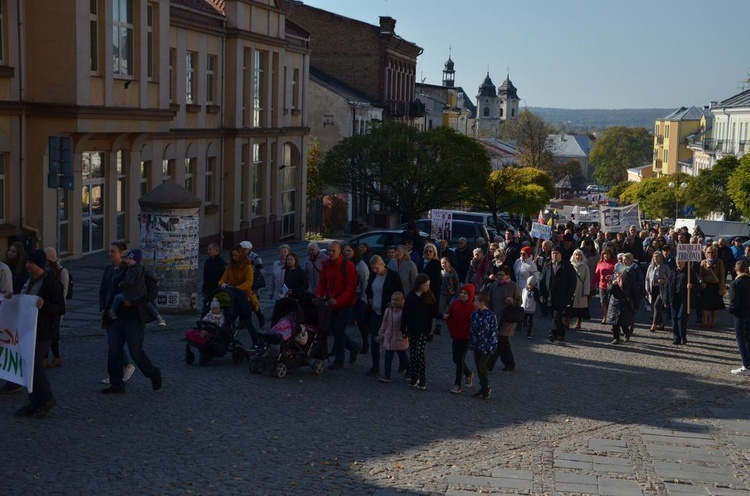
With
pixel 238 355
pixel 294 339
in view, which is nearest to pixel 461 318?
pixel 294 339

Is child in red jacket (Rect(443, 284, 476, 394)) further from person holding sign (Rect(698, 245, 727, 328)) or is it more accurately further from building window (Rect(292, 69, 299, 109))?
building window (Rect(292, 69, 299, 109))

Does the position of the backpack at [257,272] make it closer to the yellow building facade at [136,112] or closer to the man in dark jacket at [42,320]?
the yellow building facade at [136,112]

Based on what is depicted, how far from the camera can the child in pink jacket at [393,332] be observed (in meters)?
14.7

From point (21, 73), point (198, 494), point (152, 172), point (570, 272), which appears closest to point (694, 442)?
point (198, 494)

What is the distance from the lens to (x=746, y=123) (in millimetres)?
91625

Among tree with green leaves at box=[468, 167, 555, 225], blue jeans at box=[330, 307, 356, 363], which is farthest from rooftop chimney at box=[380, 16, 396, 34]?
blue jeans at box=[330, 307, 356, 363]

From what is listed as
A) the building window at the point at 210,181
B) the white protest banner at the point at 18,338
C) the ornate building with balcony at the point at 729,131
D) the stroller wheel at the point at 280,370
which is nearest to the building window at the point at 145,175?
the building window at the point at 210,181

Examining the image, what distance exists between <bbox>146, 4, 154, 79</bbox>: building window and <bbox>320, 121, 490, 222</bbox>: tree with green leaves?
17.9 m

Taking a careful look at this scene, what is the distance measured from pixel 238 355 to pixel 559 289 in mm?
6965

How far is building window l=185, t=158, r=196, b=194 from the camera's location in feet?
112

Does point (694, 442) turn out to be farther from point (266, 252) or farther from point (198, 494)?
point (266, 252)

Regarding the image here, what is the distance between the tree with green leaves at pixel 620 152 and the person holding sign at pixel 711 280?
510 feet

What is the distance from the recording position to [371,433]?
12.0m

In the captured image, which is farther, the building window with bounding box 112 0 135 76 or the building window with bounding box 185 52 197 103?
the building window with bounding box 185 52 197 103
